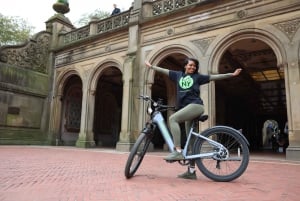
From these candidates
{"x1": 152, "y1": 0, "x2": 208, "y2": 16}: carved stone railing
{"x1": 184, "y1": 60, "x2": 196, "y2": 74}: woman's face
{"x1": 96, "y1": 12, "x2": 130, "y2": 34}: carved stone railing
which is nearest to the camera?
{"x1": 184, "y1": 60, "x2": 196, "y2": 74}: woman's face

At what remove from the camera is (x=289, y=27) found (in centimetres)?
877

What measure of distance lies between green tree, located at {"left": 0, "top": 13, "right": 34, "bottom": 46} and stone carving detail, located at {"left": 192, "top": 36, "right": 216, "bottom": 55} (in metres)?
19.6

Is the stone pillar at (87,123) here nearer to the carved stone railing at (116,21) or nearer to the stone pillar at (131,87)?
the stone pillar at (131,87)

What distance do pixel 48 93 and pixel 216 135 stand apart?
1420 centimetres

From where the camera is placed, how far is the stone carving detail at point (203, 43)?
1036 cm

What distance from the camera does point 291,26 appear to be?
8.73 metres

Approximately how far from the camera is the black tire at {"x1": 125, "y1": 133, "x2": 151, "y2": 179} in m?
3.74

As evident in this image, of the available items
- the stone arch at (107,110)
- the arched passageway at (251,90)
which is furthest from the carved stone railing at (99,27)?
the arched passageway at (251,90)

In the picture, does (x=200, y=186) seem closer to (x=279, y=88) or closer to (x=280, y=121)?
(x=279, y=88)

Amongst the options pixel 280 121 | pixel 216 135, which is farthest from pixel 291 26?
pixel 280 121

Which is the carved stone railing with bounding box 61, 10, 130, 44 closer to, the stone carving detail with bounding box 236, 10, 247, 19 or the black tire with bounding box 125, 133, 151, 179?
the stone carving detail with bounding box 236, 10, 247, 19

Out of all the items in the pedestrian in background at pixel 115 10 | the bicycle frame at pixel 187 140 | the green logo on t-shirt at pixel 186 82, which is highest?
the pedestrian in background at pixel 115 10

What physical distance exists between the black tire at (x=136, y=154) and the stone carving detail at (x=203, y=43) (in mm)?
7256

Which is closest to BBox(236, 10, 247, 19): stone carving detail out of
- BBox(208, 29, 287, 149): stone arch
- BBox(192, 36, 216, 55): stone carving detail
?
BBox(208, 29, 287, 149): stone arch
